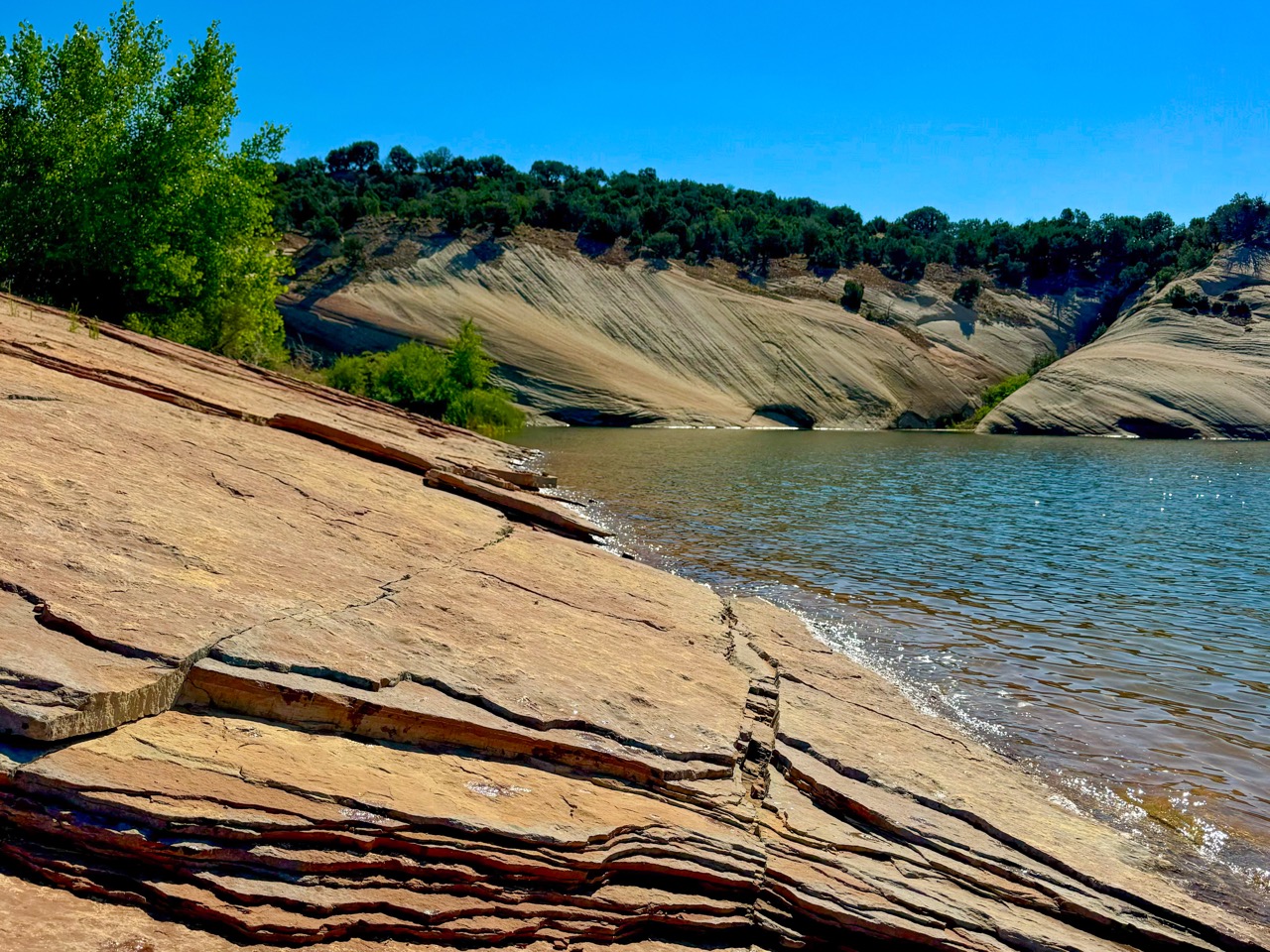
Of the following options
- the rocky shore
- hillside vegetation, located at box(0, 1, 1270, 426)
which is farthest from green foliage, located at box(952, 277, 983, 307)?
the rocky shore

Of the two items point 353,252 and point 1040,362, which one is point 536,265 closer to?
point 353,252

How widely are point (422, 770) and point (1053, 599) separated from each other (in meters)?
11.9

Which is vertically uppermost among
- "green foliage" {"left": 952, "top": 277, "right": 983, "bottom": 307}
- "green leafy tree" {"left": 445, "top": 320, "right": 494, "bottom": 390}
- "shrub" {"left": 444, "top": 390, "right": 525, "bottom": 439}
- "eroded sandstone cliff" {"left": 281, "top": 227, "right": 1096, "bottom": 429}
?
"green foliage" {"left": 952, "top": 277, "right": 983, "bottom": 307}

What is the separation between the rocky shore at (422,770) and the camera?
14.0 ft

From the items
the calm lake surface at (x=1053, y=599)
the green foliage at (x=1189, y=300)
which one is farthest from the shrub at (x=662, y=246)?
the calm lake surface at (x=1053, y=599)

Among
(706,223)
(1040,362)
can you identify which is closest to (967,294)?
Answer: (1040,362)

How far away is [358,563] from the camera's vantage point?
836cm

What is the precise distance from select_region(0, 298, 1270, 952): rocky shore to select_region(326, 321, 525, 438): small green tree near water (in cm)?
3344

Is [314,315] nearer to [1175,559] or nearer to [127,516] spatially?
[1175,559]

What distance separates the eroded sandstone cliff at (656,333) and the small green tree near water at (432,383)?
17.9 m

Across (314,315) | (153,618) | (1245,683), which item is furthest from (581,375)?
(153,618)

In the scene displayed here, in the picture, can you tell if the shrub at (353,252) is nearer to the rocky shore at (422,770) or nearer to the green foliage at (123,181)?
the green foliage at (123,181)

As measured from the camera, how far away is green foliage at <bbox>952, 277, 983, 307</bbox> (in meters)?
91.3

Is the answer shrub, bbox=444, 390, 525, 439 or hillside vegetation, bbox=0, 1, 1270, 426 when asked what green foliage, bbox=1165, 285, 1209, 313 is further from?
shrub, bbox=444, 390, 525, 439
